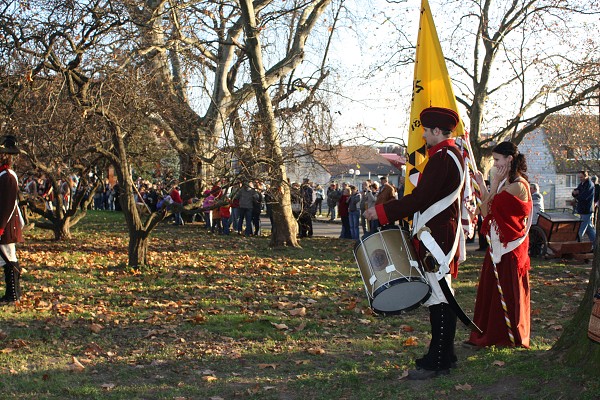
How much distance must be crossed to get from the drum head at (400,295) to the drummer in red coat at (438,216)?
14cm

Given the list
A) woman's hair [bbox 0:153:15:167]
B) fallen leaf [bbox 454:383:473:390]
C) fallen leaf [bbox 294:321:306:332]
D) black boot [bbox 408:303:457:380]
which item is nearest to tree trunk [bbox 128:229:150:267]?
woman's hair [bbox 0:153:15:167]

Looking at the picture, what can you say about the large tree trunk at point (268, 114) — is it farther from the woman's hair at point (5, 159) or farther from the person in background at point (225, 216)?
the woman's hair at point (5, 159)

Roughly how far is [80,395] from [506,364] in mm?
3560

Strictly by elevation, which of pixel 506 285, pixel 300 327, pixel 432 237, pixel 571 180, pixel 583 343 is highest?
pixel 571 180

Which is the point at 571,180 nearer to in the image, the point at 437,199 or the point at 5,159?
the point at 5,159

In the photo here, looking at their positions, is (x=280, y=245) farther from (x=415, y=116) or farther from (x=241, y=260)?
(x=415, y=116)

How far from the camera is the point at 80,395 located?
568 cm

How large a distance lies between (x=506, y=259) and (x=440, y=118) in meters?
1.72

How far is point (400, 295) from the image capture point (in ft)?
18.0

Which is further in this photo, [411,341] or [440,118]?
[411,341]

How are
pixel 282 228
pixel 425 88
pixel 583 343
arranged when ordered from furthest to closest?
pixel 282 228 → pixel 425 88 → pixel 583 343

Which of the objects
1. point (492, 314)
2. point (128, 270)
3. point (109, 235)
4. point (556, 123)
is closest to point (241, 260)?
point (128, 270)

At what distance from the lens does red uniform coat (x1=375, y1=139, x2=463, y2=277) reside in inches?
214

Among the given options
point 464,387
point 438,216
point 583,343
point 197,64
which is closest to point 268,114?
point 197,64
